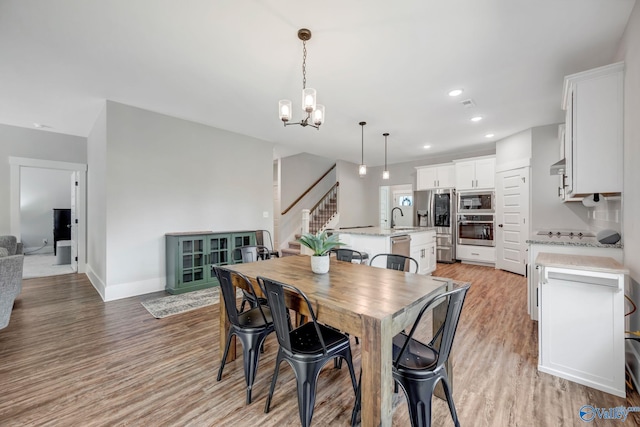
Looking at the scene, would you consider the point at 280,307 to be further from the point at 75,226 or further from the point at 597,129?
the point at 75,226

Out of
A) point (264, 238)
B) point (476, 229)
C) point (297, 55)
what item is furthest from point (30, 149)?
point (476, 229)

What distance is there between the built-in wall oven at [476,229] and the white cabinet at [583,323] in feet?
13.7

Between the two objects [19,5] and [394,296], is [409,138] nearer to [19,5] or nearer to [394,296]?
[394,296]

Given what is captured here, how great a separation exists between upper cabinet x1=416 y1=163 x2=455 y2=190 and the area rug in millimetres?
5451

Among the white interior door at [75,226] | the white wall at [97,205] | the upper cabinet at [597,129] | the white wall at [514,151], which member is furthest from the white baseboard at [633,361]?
the white interior door at [75,226]

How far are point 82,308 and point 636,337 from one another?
215 inches

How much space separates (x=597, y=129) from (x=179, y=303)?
4905 mm

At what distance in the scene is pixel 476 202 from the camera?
239 inches

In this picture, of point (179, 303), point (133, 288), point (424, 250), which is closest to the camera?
point (179, 303)

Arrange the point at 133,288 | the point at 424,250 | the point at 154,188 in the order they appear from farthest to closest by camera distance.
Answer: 1. the point at 424,250
2. the point at 154,188
3. the point at 133,288

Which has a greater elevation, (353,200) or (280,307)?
(353,200)

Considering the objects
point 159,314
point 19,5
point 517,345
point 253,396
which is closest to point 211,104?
point 19,5

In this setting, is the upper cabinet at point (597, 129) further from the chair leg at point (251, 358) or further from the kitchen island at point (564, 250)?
the chair leg at point (251, 358)

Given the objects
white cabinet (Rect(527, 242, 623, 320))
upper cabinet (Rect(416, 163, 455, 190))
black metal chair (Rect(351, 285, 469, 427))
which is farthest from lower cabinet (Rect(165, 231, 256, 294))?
upper cabinet (Rect(416, 163, 455, 190))
